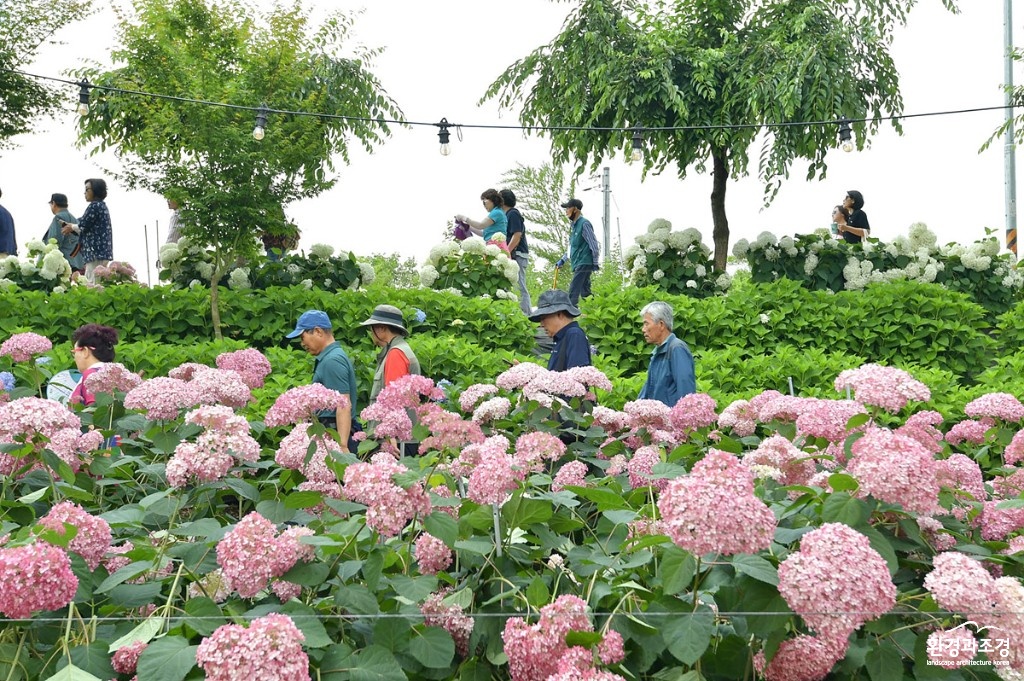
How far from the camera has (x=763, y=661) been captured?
6.63ft

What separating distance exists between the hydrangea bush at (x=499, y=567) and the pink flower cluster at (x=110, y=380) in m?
0.72

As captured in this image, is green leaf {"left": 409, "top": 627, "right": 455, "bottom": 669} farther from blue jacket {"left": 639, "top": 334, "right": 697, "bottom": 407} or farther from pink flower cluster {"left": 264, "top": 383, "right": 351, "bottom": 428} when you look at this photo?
blue jacket {"left": 639, "top": 334, "right": 697, "bottom": 407}

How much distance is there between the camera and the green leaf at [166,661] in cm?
181

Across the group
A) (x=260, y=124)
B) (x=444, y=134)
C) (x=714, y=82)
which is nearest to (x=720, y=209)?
(x=714, y=82)

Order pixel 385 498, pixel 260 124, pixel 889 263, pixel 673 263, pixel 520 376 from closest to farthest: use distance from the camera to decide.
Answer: pixel 385 498 < pixel 520 376 < pixel 260 124 < pixel 889 263 < pixel 673 263

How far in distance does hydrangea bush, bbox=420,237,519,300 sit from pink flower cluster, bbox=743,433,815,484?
8.55m

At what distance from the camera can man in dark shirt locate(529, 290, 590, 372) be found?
18.0ft

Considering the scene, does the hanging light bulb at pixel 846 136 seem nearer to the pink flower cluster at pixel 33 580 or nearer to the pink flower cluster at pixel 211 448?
the pink flower cluster at pixel 211 448

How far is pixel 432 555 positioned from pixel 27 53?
20.7 metres

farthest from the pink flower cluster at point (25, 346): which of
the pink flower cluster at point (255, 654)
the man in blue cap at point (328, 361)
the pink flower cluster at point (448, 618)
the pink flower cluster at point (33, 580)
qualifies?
the pink flower cluster at point (255, 654)

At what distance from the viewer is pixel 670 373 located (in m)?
5.09

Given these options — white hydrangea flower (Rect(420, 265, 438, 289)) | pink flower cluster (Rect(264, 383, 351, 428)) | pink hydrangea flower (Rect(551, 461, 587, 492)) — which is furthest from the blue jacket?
white hydrangea flower (Rect(420, 265, 438, 289))

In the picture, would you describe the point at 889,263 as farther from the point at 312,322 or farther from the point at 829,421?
the point at 829,421

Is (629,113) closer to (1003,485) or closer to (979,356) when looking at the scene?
(979,356)
